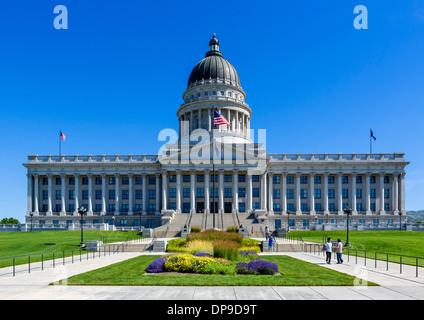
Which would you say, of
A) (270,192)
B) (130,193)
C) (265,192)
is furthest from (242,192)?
(130,193)

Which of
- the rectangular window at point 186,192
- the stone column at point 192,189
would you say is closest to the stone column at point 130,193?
the rectangular window at point 186,192

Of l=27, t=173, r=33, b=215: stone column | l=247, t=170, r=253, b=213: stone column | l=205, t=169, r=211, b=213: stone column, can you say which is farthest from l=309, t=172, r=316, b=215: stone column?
l=27, t=173, r=33, b=215: stone column

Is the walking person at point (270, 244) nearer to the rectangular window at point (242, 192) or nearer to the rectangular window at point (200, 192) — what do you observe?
the rectangular window at point (242, 192)

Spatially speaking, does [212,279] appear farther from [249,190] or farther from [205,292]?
[249,190]

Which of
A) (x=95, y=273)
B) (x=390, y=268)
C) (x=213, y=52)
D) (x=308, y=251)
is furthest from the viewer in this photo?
(x=213, y=52)

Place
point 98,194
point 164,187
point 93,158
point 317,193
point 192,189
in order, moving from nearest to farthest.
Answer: point 192,189, point 164,187, point 317,193, point 93,158, point 98,194

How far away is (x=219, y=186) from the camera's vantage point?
70.6 m

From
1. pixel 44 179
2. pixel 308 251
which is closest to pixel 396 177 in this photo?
pixel 308 251

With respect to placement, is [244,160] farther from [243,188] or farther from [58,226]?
[58,226]

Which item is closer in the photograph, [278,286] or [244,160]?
[278,286]

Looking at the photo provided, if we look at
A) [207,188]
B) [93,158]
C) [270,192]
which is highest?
[93,158]

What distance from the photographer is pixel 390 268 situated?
20.4 m

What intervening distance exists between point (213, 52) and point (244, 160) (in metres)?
44.6

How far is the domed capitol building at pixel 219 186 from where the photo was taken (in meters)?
70.1
